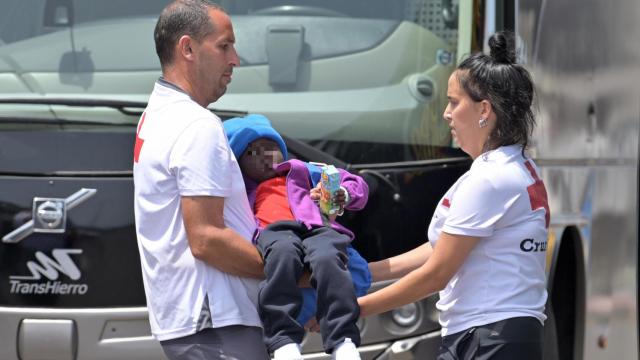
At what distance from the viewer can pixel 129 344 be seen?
447 centimetres

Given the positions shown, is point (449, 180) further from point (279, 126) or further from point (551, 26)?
point (551, 26)

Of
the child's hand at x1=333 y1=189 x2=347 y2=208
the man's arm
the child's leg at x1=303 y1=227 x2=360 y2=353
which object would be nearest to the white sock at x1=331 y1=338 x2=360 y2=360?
the child's leg at x1=303 y1=227 x2=360 y2=353

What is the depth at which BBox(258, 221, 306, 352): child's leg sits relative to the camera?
3.02 metres

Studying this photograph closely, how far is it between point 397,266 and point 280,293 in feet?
2.24

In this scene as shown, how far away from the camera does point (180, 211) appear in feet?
9.98

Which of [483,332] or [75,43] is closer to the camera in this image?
[483,332]

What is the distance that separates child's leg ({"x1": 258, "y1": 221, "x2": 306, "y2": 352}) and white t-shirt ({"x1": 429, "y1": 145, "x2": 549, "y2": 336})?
1.43 ft

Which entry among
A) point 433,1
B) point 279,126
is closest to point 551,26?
point 433,1

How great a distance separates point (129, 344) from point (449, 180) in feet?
4.83

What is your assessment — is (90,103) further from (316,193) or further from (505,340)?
(505,340)

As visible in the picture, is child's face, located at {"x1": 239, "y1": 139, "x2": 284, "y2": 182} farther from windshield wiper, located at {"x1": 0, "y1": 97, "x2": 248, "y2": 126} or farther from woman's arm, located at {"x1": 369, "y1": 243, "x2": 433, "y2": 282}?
windshield wiper, located at {"x1": 0, "y1": 97, "x2": 248, "y2": 126}

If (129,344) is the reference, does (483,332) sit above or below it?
above

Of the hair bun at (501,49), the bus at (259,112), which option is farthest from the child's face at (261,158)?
the bus at (259,112)

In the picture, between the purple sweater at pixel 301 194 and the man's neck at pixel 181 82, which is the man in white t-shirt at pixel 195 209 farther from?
the purple sweater at pixel 301 194
